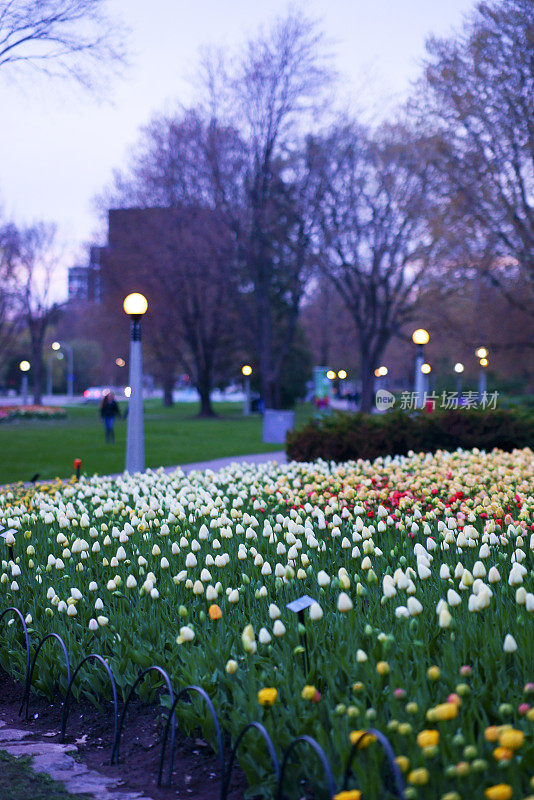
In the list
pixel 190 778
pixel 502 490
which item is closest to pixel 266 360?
pixel 502 490

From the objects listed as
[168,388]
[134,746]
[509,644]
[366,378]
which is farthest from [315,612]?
[168,388]

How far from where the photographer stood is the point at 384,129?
32.8m

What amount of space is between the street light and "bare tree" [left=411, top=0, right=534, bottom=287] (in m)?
15.2

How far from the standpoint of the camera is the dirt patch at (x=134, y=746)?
140 inches

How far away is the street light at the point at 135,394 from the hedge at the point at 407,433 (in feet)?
12.2

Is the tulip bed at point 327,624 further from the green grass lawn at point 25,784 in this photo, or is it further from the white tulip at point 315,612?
the green grass lawn at point 25,784

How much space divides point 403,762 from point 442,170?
26.0m

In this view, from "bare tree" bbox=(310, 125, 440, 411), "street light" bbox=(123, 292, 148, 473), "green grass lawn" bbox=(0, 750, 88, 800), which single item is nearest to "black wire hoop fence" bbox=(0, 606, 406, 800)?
"green grass lawn" bbox=(0, 750, 88, 800)

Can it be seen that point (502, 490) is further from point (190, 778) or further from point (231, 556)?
point (190, 778)

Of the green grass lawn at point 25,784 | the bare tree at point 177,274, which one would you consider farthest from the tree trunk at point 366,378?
the green grass lawn at point 25,784

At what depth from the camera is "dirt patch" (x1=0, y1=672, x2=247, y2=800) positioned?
355 cm

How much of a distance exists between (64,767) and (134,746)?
0.37 meters

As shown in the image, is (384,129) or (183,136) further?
(183,136)

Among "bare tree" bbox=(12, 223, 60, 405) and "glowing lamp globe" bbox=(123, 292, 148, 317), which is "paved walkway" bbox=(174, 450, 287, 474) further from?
"bare tree" bbox=(12, 223, 60, 405)
